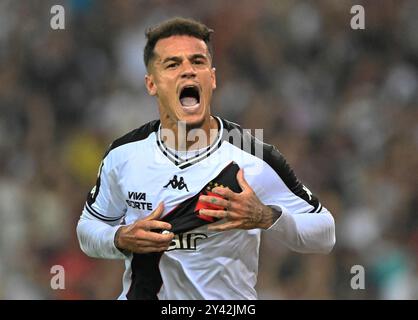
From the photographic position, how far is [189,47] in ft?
14.1

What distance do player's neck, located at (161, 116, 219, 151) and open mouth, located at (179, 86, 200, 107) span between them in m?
0.11

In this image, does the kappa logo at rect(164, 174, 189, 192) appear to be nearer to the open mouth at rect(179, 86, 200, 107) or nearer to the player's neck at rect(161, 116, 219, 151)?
the player's neck at rect(161, 116, 219, 151)

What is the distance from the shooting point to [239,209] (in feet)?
12.7

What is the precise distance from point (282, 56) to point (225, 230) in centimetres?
519

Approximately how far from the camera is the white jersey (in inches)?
166

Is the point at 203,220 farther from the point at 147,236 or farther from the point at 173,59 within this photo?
the point at 173,59

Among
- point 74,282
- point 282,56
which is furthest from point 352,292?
point 282,56

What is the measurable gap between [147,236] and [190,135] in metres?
0.64

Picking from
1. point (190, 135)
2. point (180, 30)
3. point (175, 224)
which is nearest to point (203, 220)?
point (175, 224)

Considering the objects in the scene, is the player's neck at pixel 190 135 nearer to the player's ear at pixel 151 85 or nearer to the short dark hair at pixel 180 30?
the player's ear at pixel 151 85

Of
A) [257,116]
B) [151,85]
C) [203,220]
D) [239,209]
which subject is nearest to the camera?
[239,209]

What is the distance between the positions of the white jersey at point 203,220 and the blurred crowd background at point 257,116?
2.73m
